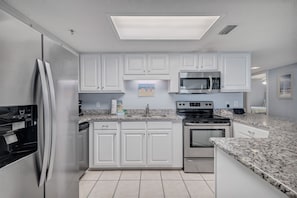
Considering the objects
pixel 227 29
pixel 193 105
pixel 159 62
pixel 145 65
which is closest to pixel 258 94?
pixel 193 105

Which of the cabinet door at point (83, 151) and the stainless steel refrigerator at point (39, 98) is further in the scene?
the cabinet door at point (83, 151)

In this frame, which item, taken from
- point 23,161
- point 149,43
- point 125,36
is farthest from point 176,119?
point 23,161

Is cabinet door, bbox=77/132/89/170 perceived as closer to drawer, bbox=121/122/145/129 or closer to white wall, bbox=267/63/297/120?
drawer, bbox=121/122/145/129

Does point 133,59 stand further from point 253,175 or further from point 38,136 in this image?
point 253,175

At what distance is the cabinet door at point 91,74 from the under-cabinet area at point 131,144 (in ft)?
2.43

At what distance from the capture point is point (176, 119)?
3254 mm

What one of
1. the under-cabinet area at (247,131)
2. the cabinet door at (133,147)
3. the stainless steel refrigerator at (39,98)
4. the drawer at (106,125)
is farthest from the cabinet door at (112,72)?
the under-cabinet area at (247,131)

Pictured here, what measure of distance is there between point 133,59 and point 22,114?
2681mm

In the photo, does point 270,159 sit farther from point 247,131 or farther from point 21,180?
point 247,131

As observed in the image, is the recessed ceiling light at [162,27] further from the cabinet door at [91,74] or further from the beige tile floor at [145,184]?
the beige tile floor at [145,184]

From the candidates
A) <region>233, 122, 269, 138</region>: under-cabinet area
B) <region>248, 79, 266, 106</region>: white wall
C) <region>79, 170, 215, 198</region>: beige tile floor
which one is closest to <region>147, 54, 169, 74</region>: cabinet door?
<region>233, 122, 269, 138</region>: under-cabinet area

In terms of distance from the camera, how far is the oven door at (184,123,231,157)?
3186 millimetres

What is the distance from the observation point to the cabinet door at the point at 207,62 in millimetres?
3549

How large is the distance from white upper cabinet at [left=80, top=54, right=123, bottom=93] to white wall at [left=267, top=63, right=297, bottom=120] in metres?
4.66
